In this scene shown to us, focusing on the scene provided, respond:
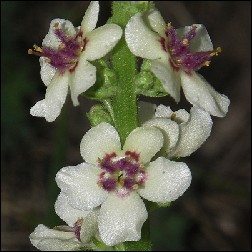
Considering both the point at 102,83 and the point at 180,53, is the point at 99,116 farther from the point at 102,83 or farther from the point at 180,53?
the point at 180,53

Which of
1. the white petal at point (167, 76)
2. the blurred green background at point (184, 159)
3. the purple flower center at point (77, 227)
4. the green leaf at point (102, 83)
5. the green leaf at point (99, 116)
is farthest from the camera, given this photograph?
the blurred green background at point (184, 159)

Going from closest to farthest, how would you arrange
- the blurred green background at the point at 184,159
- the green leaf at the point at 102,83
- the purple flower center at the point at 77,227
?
the green leaf at the point at 102,83 → the purple flower center at the point at 77,227 → the blurred green background at the point at 184,159

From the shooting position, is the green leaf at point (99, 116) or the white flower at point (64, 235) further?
the white flower at point (64, 235)

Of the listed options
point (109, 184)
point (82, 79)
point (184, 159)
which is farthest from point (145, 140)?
point (184, 159)

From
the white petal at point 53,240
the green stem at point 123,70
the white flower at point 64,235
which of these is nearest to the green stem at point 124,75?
the green stem at point 123,70

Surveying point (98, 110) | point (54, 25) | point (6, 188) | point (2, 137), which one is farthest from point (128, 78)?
point (6, 188)

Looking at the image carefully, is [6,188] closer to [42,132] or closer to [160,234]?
[42,132]

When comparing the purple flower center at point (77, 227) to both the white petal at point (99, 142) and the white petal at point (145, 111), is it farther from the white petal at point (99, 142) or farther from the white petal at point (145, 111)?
the white petal at point (145, 111)

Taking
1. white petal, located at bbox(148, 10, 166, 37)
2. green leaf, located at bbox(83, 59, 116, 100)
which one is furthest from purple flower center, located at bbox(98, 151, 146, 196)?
white petal, located at bbox(148, 10, 166, 37)
